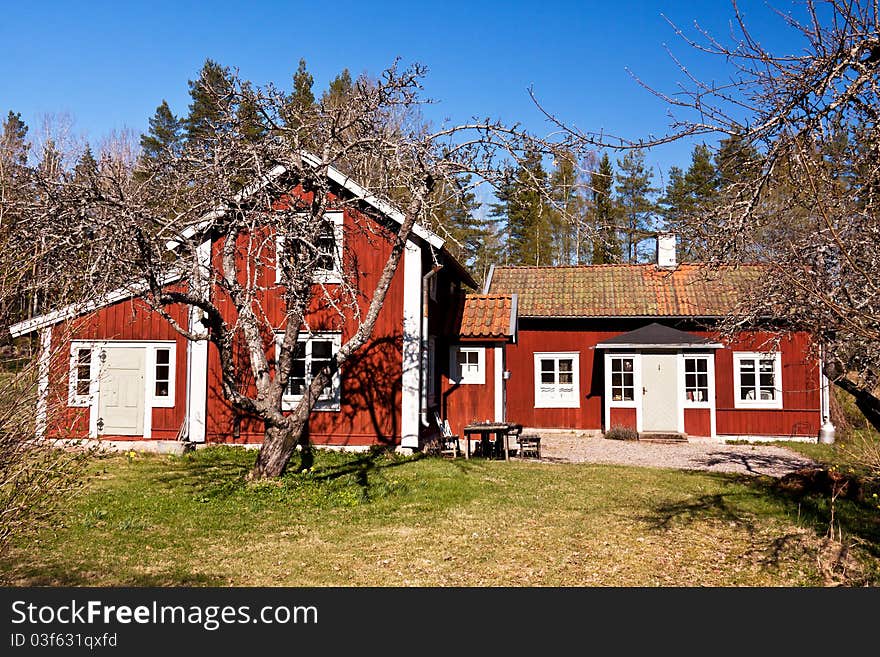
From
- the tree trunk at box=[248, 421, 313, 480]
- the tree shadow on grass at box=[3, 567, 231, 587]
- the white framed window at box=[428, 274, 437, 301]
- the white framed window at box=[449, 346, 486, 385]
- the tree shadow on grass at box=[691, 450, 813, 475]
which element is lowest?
the tree shadow on grass at box=[3, 567, 231, 587]

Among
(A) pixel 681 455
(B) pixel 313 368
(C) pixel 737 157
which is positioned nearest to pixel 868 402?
(C) pixel 737 157

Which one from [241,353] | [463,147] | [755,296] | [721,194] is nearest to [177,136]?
[241,353]

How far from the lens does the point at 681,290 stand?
69.2 ft

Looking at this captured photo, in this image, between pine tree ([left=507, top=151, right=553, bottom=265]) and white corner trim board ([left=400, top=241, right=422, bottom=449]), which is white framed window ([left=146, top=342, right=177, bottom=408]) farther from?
pine tree ([left=507, top=151, right=553, bottom=265])

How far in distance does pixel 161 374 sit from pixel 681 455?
12.0m

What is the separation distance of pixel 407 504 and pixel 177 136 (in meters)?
32.7

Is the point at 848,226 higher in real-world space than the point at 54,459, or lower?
higher

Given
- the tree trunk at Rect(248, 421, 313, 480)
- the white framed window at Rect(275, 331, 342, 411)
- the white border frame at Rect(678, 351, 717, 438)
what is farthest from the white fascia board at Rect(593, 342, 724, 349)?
the tree trunk at Rect(248, 421, 313, 480)

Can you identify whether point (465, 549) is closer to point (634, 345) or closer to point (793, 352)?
point (634, 345)

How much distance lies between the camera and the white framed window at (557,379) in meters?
20.6

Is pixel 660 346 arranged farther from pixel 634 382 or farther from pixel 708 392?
pixel 708 392

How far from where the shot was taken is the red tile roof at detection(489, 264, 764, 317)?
2034 centimetres

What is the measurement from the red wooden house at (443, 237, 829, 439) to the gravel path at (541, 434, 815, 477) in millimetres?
1132

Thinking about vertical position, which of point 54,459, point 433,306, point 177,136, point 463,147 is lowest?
point 54,459
